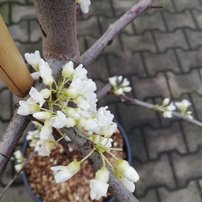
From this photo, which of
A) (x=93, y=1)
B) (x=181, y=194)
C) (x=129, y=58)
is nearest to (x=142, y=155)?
(x=181, y=194)

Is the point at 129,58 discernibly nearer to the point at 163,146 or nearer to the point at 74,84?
the point at 163,146

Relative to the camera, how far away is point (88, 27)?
1940 mm

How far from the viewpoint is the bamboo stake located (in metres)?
0.57

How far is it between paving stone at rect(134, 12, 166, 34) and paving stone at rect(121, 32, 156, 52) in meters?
0.04

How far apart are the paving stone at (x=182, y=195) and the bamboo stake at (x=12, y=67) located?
41.8 inches

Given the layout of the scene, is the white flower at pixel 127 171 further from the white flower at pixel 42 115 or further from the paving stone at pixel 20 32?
the paving stone at pixel 20 32

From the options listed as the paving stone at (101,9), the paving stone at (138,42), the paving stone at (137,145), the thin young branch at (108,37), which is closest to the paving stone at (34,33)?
the paving stone at (101,9)

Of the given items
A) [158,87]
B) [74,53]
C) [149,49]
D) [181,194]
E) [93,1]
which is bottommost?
[181,194]

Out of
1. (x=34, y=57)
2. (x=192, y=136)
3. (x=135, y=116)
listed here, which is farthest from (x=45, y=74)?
(x=192, y=136)

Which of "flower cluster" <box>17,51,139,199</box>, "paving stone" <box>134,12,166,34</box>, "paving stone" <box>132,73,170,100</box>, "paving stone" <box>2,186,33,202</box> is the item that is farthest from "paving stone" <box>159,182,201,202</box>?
"flower cluster" <box>17,51,139,199</box>

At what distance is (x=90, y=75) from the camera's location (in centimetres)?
180

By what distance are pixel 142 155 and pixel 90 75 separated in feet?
1.48

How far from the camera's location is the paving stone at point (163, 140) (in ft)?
5.50

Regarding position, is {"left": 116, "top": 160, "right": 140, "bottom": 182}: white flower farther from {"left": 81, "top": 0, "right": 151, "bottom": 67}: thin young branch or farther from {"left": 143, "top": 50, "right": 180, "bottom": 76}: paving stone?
{"left": 143, "top": 50, "right": 180, "bottom": 76}: paving stone
